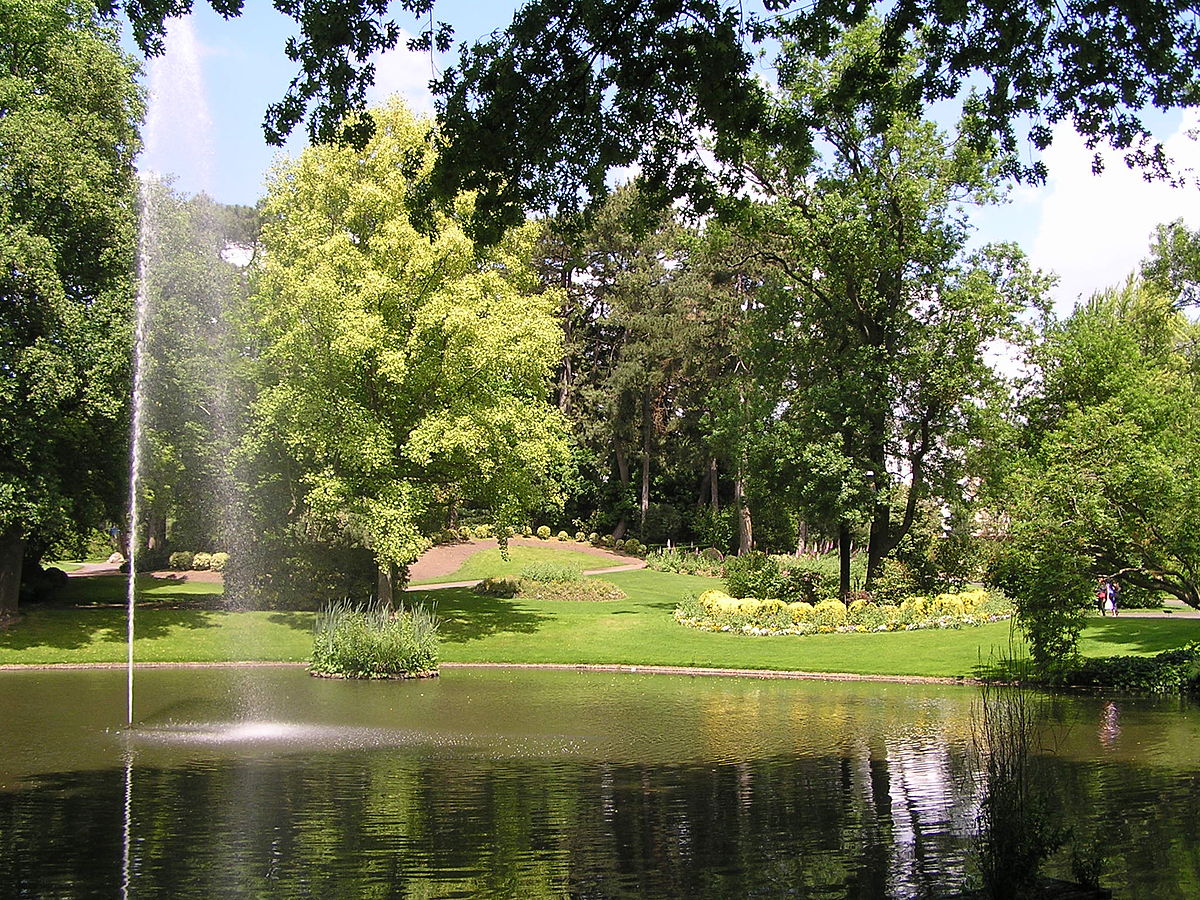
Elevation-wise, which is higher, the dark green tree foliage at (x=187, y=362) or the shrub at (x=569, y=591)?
the dark green tree foliage at (x=187, y=362)

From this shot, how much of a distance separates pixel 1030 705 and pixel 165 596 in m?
28.8

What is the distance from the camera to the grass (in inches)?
1804

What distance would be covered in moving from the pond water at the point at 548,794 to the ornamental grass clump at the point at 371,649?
292cm

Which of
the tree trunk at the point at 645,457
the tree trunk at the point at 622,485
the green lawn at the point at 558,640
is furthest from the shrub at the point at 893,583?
the tree trunk at the point at 622,485

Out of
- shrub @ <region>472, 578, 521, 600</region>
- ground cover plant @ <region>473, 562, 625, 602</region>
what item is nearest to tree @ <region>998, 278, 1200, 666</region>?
ground cover plant @ <region>473, 562, 625, 602</region>

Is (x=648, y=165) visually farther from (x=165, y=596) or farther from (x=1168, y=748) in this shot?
(x=165, y=596)

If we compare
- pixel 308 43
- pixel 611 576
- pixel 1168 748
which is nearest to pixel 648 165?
pixel 308 43

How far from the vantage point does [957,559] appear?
3444 centimetres

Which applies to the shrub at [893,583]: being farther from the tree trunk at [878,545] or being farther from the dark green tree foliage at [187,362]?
the dark green tree foliage at [187,362]

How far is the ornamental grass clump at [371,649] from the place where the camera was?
2222 centimetres

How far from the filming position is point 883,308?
31484 millimetres

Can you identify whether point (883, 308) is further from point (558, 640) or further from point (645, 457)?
point (645, 457)

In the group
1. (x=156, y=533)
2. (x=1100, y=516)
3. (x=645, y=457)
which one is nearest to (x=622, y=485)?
(x=645, y=457)

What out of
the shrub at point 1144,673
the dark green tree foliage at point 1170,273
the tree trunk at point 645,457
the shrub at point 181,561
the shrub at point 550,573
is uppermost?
the dark green tree foliage at point 1170,273
